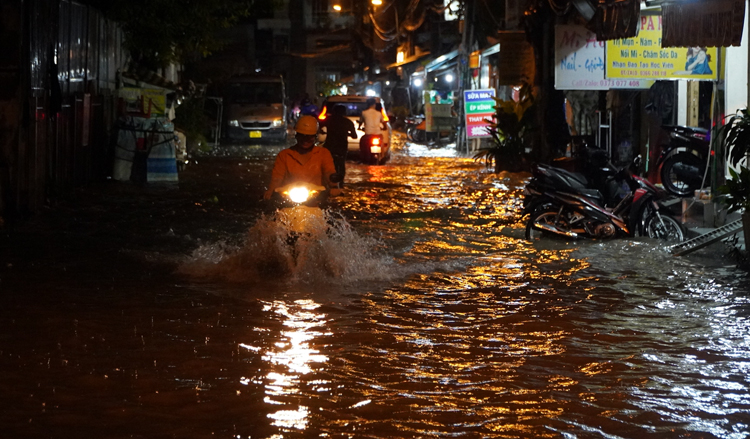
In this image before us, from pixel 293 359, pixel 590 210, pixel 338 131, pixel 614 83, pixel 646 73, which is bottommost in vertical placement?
pixel 293 359

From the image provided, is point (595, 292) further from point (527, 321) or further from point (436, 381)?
point (436, 381)

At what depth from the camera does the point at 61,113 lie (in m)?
14.6

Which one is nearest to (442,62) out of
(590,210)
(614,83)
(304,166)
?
(614,83)

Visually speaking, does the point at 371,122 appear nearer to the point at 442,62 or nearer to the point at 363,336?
the point at 442,62

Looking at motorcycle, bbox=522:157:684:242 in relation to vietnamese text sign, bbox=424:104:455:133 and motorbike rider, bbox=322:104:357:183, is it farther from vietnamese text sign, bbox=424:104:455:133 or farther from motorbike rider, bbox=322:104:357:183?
vietnamese text sign, bbox=424:104:455:133

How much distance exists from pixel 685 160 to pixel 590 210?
3.68 meters

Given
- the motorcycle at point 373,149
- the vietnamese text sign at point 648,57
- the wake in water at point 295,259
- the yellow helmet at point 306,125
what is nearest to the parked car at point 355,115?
the motorcycle at point 373,149

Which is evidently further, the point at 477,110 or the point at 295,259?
the point at 477,110

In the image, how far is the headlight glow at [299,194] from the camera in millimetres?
8594

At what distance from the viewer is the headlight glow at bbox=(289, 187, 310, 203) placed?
8594 mm

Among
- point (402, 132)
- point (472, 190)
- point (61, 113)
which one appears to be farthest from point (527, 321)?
point (402, 132)

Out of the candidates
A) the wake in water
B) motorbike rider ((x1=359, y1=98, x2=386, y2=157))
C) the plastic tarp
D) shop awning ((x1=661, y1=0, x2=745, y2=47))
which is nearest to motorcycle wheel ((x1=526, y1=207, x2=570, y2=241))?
shop awning ((x1=661, y1=0, x2=745, y2=47))

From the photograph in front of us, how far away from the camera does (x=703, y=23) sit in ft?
34.9

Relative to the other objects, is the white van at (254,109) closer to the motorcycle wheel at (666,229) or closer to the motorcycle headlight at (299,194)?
the motorcycle wheel at (666,229)
